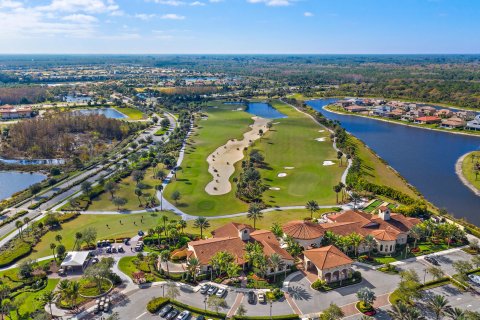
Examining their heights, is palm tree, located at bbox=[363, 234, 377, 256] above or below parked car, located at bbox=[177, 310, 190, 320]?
above

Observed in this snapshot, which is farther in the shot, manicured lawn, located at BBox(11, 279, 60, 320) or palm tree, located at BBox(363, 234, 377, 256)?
palm tree, located at BBox(363, 234, 377, 256)

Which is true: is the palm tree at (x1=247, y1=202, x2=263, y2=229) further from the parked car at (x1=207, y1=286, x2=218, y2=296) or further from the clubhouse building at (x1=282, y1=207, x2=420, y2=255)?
the parked car at (x1=207, y1=286, x2=218, y2=296)

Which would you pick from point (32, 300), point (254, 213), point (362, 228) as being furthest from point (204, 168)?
point (32, 300)

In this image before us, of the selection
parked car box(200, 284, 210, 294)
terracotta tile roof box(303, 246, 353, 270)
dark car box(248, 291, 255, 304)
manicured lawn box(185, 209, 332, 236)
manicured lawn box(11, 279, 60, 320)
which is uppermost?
terracotta tile roof box(303, 246, 353, 270)

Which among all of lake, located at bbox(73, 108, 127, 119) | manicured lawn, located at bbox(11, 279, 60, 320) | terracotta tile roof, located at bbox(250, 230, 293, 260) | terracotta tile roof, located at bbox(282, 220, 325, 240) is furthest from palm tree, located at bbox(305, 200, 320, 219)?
lake, located at bbox(73, 108, 127, 119)

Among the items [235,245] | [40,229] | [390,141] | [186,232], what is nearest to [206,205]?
[186,232]

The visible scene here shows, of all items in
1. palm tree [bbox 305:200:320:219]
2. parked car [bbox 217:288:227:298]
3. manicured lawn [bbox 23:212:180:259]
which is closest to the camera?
parked car [bbox 217:288:227:298]

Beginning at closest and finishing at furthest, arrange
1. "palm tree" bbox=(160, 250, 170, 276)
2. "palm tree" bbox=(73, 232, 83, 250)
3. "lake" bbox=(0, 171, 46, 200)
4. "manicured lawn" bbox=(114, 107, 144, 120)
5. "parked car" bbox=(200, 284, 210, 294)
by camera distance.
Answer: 1. "parked car" bbox=(200, 284, 210, 294)
2. "palm tree" bbox=(160, 250, 170, 276)
3. "palm tree" bbox=(73, 232, 83, 250)
4. "lake" bbox=(0, 171, 46, 200)
5. "manicured lawn" bbox=(114, 107, 144, 120)
